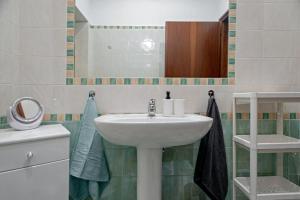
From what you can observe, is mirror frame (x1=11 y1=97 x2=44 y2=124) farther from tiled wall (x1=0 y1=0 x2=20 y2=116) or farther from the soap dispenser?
the soap dispenser

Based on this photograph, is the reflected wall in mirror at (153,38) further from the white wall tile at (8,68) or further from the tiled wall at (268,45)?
the white wall tile at (8,68)

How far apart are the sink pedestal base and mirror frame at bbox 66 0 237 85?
1.57ft

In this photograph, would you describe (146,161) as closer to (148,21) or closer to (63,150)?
(63,150)

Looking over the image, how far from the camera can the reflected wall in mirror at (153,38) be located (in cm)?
178

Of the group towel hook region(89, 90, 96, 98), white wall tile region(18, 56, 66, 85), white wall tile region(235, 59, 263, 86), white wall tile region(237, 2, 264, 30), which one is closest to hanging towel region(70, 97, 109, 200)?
towel hook region(89, 90, 96, 98)

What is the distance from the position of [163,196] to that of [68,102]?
33.6 inches

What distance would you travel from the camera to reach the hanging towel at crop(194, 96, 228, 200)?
1.60 metres

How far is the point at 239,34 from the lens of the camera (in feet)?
5.81

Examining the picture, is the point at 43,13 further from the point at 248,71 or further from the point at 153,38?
the point at 248,71

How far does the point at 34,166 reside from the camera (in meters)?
1.23

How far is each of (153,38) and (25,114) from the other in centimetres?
91

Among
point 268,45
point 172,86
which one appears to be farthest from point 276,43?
point 172,86

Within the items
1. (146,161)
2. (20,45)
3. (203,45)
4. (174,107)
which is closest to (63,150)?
(146,161)

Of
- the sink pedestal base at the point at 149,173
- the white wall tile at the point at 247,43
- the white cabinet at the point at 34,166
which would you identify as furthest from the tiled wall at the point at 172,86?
the white cabinet at the point at 34,166
